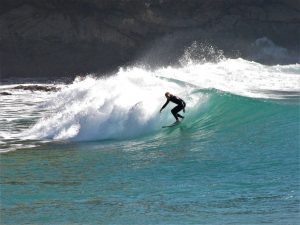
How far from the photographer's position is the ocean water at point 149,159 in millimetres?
9359

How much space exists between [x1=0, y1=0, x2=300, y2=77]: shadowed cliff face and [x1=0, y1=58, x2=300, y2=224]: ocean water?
57.5ft

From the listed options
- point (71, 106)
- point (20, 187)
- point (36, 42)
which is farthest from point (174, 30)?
point (20, 187)

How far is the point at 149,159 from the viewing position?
43.8 ft

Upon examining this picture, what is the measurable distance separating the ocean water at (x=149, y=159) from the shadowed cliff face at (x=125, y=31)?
57.5ft

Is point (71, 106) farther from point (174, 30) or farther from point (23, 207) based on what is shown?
point (174, 30)

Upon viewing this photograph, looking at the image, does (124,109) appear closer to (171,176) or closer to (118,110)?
(118,110)

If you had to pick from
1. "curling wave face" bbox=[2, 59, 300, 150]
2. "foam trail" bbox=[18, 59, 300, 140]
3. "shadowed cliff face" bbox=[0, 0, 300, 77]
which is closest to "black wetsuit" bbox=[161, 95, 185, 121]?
"curling wave face" bbox=[2, 59, 300, 150]

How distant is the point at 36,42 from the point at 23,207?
32.5 metres

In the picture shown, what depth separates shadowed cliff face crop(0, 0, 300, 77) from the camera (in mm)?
41562

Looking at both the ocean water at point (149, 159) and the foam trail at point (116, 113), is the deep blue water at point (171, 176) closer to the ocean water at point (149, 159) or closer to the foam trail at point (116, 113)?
the ocean water at point (149, 159)

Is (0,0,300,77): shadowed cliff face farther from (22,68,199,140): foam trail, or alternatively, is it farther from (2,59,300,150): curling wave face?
(22,68,199,140): foam trail

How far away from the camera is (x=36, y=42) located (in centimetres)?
4159

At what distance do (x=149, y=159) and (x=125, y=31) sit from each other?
30.7 m

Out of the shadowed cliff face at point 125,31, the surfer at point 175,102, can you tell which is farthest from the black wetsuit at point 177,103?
the shadowed cliff face at point 125,31
